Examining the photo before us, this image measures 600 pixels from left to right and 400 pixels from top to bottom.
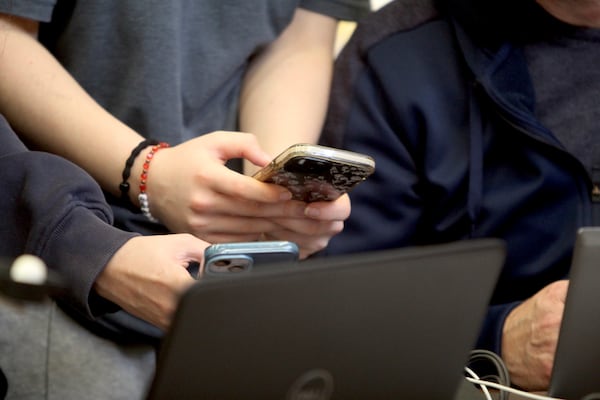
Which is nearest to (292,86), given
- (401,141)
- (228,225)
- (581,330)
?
(401,141)

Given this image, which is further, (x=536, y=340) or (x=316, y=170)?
(x=536, y=340)

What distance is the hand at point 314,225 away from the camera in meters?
0.86

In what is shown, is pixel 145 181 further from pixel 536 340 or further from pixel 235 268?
pixel 536 340

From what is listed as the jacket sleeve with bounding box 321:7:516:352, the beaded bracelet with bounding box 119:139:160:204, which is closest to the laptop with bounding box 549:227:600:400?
the jacket sleeve with bounding box 321:7:516:352

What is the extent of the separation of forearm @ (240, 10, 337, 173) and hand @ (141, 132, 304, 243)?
143mm

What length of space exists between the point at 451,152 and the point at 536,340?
0.96 ft

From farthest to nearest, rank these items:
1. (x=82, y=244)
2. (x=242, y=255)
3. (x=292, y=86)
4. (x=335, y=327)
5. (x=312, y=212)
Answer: (x=292, y=86) < (x=312, y=212) < (x=82, y=244) < (x=242, y=255) < (x=335, y=327)

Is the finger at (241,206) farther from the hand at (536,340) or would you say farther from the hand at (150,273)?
the hand at (536,340)

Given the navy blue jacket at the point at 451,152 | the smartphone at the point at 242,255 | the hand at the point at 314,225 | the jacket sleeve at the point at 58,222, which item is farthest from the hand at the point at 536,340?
the jacket sleeve at the point at 58,222

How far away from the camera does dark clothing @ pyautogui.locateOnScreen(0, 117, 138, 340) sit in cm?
75

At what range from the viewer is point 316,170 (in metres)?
0.76

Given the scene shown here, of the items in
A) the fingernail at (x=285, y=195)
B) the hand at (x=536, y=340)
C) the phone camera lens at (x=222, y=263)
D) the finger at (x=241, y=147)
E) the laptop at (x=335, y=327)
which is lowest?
the hand at (x=536, y=340)

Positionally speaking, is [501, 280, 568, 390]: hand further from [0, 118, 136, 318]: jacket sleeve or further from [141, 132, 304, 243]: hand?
[0, 118, 136, 318]: jacket sleeve

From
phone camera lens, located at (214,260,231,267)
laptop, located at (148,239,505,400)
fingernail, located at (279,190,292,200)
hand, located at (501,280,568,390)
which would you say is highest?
laptop, located at (148,239,505,400)
